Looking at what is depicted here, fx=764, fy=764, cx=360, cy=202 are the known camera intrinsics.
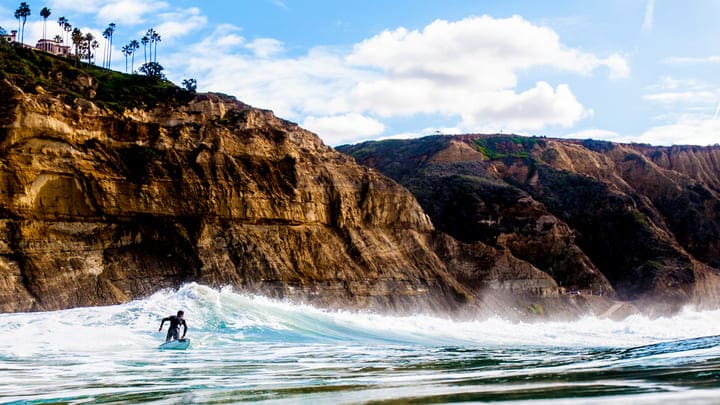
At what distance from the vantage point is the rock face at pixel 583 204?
72.3 meters

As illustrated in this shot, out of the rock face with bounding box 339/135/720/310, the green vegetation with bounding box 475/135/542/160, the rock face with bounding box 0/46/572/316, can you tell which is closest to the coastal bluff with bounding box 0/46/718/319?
the rock face with bounding box 0/46/572/316

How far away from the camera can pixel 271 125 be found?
56219 millimetres

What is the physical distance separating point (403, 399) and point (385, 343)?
56.8 feet

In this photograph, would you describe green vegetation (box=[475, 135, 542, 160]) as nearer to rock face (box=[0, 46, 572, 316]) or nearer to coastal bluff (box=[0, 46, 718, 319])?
coastal bluff (box=[0, 46, 718, 319])

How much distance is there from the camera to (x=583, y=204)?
87.1 m

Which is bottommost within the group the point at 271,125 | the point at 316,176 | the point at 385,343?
the point at 385,343

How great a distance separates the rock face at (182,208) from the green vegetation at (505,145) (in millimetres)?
52814

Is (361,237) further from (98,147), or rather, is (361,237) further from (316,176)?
(98,147)

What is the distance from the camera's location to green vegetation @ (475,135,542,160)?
Result: 10919 cm

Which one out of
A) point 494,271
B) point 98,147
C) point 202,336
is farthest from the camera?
point 494,271

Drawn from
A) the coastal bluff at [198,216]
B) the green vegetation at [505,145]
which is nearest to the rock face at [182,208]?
the coastal bluff at [198,216]

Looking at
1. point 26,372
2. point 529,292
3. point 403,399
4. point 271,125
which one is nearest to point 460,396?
point 403,399

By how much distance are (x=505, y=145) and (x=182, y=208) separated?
258 feet

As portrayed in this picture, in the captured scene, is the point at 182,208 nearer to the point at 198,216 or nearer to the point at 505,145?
the point at 198,216
